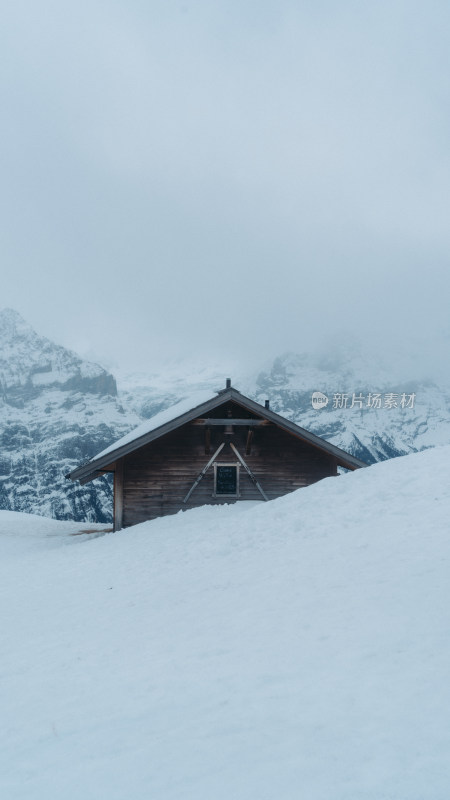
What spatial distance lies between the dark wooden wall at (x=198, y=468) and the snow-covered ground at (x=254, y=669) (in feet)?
22.9

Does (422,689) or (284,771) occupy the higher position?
(422,689)

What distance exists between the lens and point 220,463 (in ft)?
59.9

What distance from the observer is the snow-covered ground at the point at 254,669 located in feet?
12.6

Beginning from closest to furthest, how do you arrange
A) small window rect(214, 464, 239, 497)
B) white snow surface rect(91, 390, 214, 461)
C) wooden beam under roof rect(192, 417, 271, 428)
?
1. wooden beam under roof rect(192, 417, 271, 428)
2. white snow surface rect(91, 390, 214, 461)
3. small window rect(214, 464, 239, 497)

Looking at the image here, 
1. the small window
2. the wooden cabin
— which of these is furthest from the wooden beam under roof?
the small window

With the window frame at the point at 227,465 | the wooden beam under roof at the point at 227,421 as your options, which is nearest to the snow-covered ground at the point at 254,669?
the wooden beam under roof at the point at 227,421

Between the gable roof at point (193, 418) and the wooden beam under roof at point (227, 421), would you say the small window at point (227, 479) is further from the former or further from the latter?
the gable roof at point (193, 418)

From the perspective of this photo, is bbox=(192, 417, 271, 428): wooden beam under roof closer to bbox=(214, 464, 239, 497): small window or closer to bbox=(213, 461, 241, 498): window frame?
bbox=(213, 461, 241, 498): window frame

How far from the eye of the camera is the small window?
18.2 meters

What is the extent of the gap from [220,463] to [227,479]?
636 mm

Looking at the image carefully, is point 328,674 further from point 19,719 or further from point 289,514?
point 289,514

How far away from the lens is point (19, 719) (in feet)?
17.6

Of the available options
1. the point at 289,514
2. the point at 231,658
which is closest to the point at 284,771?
the point at 231,658

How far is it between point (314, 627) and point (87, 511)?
144013 mm
